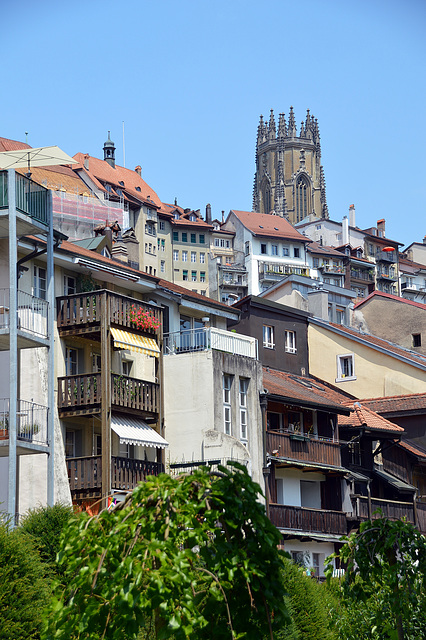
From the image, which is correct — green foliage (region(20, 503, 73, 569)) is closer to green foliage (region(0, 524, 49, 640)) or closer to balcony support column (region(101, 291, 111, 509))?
green foliage (region(0, 524, 49, 640))

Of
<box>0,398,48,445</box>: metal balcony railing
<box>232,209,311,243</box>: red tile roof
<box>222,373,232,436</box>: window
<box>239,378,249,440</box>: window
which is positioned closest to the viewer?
<box>0,398,48,445</box>: metal balcony railing

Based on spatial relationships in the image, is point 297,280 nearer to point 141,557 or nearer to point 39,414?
point 39,414

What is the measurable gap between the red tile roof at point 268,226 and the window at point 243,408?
99.3 metres

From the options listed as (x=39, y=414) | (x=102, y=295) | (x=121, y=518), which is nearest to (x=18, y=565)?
(x=121, y=518)

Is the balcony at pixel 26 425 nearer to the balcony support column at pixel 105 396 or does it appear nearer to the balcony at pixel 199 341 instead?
the balcony support column at pixel 105 396

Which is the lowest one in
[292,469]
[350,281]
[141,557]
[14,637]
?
[14,637]

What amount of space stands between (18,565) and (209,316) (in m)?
28.5

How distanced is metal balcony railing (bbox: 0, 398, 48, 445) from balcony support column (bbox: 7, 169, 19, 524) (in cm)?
75

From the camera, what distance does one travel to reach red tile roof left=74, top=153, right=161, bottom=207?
443 feet

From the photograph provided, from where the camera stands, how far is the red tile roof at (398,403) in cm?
5766

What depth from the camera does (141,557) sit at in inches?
499

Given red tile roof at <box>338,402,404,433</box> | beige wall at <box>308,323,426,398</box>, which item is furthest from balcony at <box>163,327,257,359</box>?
beige wall at <box>308,323,426,398</box>

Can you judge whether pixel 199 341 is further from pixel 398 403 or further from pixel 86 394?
pixel 398 403

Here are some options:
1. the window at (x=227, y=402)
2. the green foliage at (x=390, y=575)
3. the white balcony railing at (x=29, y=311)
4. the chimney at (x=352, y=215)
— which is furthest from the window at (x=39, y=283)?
the chimney at (x=352, y=215)
